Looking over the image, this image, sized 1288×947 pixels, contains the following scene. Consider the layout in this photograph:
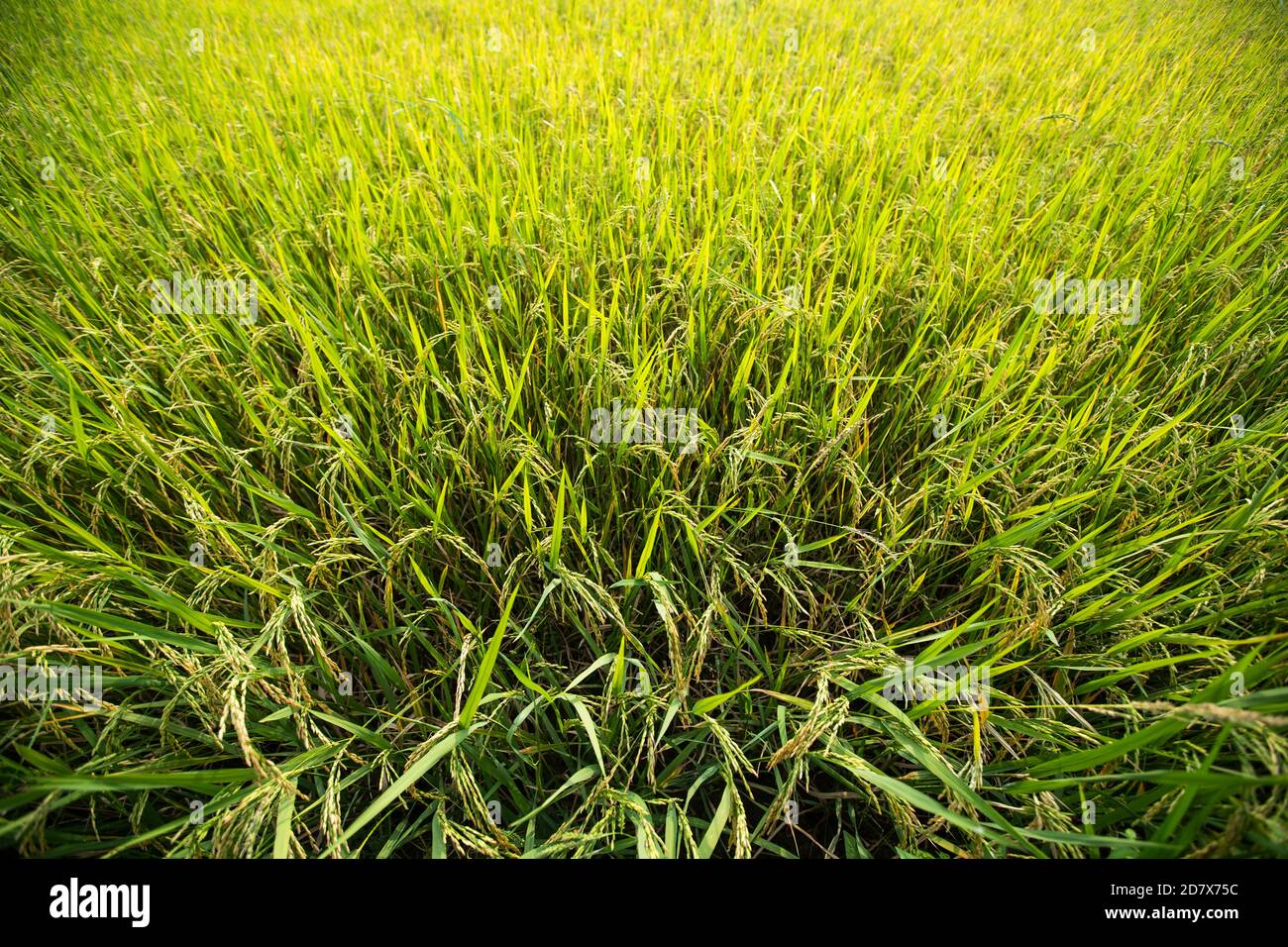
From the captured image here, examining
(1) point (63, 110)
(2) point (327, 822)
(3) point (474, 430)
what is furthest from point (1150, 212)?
(1) point (63, 110)

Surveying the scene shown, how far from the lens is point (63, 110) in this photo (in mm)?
2648

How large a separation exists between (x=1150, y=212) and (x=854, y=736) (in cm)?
227

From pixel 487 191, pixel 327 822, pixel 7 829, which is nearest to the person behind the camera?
pixel 7 829

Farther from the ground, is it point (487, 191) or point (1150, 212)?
point (487, 191)

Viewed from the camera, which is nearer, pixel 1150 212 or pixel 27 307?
pixel 27 307

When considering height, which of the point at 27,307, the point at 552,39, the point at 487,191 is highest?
the point at 552,39

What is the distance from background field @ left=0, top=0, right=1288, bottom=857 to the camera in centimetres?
100

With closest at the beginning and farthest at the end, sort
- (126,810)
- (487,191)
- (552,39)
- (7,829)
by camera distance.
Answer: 1. (7,829)
2. (126,810)
3. (487,191)
4. (552,39)

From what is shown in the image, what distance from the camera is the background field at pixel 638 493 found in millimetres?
996

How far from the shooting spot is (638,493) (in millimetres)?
1383

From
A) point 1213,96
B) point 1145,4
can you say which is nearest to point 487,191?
point 1213,96
